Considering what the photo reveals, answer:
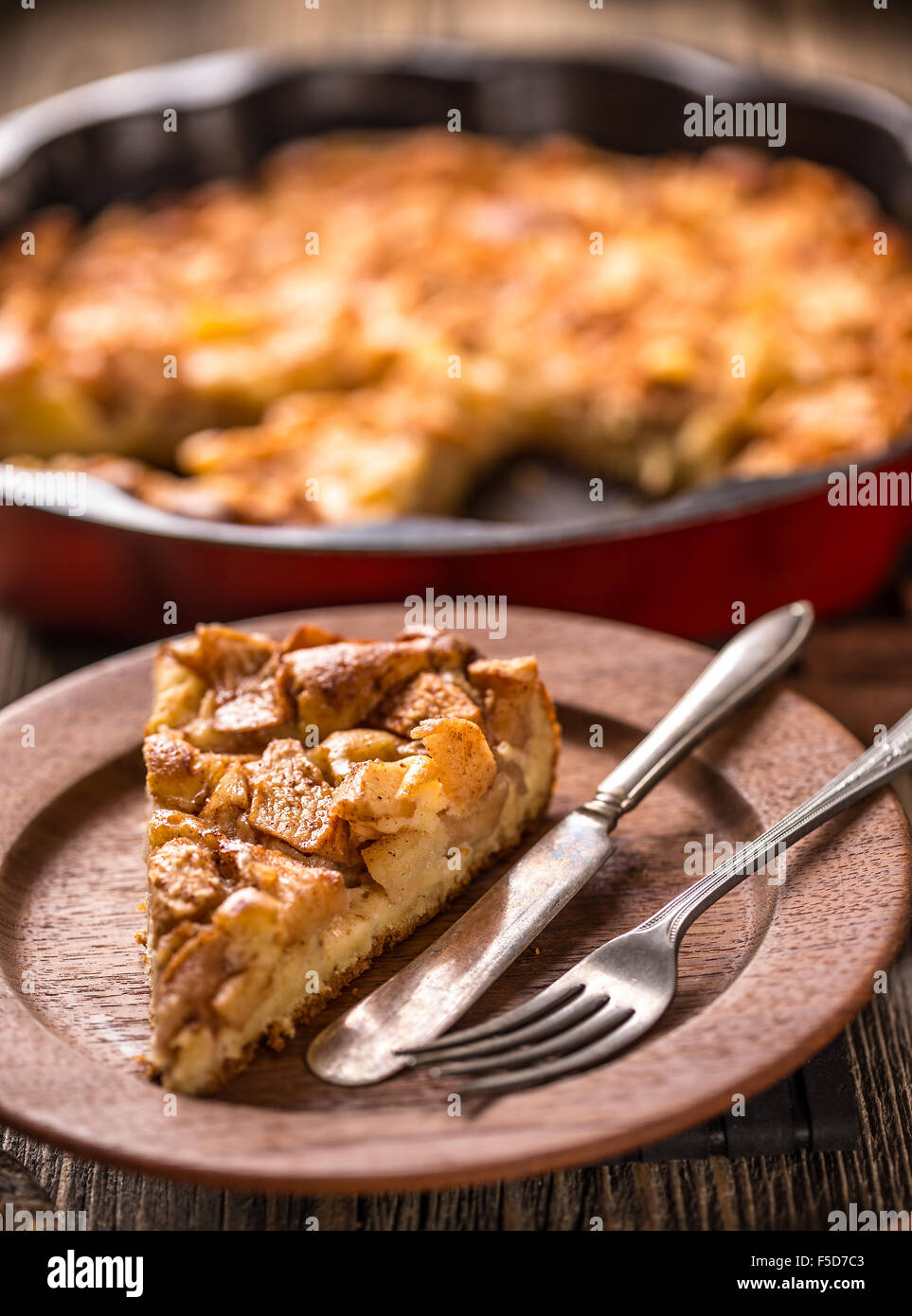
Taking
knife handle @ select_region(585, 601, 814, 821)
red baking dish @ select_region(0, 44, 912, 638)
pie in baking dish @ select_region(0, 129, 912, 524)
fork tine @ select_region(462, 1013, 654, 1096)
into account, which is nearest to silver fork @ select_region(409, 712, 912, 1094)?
fork tine @ select_region(462, 1013, 654, 1096)

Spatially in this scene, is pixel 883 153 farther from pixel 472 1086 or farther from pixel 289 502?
pixel 472 1086

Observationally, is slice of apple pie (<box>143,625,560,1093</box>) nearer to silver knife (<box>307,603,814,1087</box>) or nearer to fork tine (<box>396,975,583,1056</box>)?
silver knife (<box>307,603,814,1087</box>)

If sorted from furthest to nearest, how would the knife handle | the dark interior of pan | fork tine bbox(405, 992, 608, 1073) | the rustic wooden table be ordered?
the dark interior of pan, the knife handle, the rustic wooden table, fork tine bbox(405, 992, 608, 1073)

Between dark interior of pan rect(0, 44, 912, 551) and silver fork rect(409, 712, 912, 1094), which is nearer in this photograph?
silver fork rect(409, 712, 912, 1094)

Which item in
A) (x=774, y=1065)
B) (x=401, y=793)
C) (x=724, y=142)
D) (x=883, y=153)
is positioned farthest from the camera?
(x=724, y=142)

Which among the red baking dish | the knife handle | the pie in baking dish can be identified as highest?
the pie in baking dish

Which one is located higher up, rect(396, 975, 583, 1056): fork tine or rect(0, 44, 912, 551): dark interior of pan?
rect(0, 44, 912, 551): dark interior of pan
